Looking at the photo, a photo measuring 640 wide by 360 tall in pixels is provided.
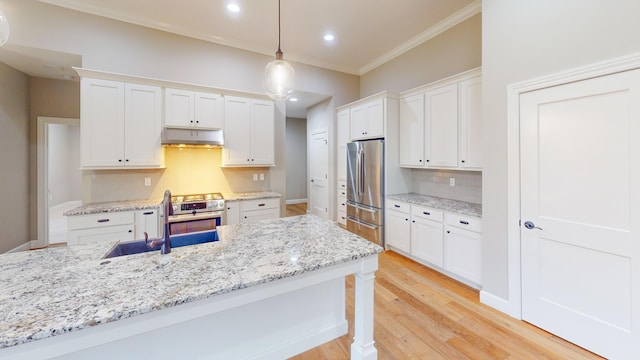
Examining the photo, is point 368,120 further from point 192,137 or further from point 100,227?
point 100,227

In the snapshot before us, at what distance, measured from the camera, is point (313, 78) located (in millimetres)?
4824

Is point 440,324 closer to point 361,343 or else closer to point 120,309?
point 361,343

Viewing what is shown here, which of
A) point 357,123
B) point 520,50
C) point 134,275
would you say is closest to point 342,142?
point 357,123

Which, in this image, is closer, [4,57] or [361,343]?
[361,343]

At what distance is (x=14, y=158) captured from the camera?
381 centimetres

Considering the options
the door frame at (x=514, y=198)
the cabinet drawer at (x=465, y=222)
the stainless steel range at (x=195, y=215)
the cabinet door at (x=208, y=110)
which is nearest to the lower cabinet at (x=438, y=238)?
the cabinet drawer at (x=465, y=222)

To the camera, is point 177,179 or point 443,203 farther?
point 177,179

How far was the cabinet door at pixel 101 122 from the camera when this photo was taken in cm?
304

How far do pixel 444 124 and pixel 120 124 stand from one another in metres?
4.23

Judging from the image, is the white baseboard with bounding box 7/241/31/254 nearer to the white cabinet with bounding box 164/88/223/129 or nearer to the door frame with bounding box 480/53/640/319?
the white cabinet with bounding box 164/88/223/129

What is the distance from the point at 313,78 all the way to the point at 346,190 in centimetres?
226

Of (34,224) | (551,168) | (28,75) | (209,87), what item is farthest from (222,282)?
(28,75)

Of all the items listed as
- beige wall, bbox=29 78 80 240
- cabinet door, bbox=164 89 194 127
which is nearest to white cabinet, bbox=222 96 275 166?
cabinet door, bbox=164 89 194 127

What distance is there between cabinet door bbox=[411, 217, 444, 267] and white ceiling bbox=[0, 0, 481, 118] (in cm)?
278
